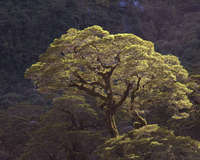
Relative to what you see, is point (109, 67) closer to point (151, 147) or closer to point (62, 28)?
point (151, 147)

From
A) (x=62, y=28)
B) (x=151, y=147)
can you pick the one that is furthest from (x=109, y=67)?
(x=62, y=28)

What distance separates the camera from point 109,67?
29.9 feet

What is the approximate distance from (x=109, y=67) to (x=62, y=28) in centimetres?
2260

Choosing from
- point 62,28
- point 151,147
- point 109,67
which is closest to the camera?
point 151,147

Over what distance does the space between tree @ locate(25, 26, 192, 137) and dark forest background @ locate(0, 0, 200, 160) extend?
546 cm

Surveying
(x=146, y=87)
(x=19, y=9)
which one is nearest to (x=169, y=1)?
(x=19, y=9)

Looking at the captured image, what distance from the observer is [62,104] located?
1072 cm

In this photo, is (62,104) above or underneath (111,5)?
underneath

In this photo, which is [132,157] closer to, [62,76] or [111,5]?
[62,76]

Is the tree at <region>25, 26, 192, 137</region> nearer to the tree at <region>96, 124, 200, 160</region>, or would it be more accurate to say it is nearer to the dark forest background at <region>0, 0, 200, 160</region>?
the tree at <region>96, 124, 200, 160</region>

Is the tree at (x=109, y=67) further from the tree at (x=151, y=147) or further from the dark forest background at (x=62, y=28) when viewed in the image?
the dark forest background at (x=62, y=28)

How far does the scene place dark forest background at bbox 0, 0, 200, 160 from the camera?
72.0 feet

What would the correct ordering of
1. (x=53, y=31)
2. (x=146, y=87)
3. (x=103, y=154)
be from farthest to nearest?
(x=53, y=31), (x=146, y=87), (x=103, y=154)

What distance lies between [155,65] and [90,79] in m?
2.37
